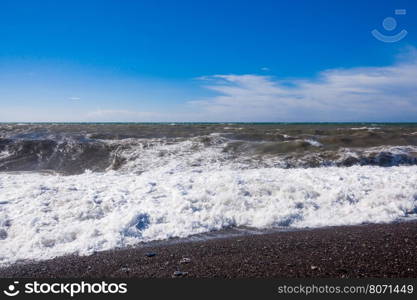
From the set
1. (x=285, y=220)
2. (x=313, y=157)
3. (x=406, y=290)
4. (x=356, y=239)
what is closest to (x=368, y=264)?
(x=406, y=290)

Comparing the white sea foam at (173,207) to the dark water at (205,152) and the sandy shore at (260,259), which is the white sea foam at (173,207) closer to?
the sandy shore at (260,259)

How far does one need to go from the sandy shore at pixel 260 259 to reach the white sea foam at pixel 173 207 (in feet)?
2.85

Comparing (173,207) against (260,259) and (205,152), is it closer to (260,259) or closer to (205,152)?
(260,259)

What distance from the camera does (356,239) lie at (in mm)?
6637

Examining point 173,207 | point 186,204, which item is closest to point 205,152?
point 186,204

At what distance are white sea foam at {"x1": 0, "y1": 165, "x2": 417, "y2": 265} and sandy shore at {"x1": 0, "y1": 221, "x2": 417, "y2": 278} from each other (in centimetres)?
87

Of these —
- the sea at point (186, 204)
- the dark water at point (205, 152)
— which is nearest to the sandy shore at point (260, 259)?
the sea at point (186, 204)

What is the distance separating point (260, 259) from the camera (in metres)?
5.66

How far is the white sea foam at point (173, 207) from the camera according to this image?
741 centimetres

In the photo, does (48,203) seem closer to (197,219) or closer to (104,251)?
(104,251)

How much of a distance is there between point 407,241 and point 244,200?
4.01m

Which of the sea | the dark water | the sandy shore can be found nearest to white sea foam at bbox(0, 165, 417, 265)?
the sea

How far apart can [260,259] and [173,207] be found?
370 centimetres

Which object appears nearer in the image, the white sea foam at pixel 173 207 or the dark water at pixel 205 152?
the white sea foam at pixel 173 207
